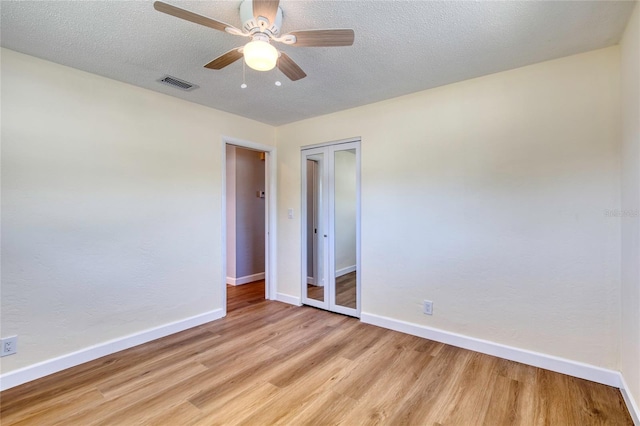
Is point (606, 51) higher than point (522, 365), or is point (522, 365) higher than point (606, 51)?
point (606, 51)

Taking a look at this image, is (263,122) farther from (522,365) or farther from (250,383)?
(522,365)

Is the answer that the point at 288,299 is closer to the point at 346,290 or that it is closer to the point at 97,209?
the point at 346,290

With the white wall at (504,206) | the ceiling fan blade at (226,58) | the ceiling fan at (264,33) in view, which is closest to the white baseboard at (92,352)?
the white wall at (504,206)

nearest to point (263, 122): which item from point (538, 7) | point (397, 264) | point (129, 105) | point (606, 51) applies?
point (129, 105)

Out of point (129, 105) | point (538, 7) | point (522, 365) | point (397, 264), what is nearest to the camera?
point (538, 7)

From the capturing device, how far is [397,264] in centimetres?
314

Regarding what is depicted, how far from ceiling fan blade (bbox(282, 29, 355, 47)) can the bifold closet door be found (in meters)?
1.84

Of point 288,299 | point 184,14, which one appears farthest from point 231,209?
point 184,14

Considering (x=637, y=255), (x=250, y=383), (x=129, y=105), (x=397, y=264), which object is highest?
(x=129, y=105)

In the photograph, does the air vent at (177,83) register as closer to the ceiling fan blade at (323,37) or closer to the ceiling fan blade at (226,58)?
the ceiling fan blade at (226,58)

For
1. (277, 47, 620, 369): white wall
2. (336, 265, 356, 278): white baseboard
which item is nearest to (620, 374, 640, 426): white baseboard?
(277, 47, 620, 369): white wall

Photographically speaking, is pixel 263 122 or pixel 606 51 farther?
pixel 263 122

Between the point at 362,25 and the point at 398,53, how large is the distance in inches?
18.4

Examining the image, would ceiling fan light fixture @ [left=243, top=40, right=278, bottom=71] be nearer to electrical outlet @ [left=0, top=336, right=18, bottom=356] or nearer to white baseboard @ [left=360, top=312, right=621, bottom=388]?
electrical outlet @ [left=0, top=336, right=18, bottom=356]
